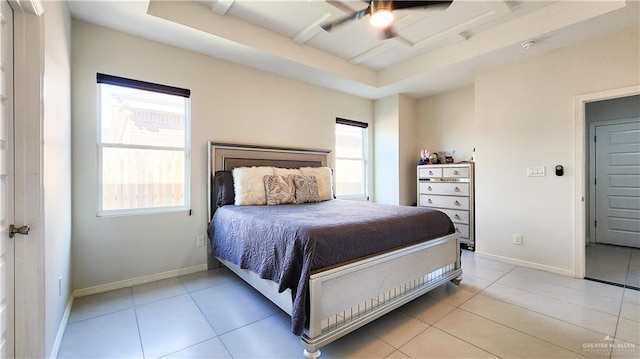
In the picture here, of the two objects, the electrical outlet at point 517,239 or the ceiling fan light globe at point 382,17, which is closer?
the ceiling fan light globe at point 382,17

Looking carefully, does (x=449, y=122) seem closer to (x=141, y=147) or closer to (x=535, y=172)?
(x=535, y=172)

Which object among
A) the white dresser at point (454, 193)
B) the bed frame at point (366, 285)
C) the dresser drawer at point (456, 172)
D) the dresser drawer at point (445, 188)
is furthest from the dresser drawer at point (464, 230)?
the bed frame at point (366, 285)

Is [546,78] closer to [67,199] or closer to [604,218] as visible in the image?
[604,218]

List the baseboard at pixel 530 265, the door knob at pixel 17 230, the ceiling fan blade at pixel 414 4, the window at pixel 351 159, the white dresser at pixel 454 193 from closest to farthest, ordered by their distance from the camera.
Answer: the door knob at pixel 17 230, the ceiling fan blade at pixel 414 4, the baseboard at pixel 530 265, the white dresser at pixel 454 193, the window at pixel 351 159

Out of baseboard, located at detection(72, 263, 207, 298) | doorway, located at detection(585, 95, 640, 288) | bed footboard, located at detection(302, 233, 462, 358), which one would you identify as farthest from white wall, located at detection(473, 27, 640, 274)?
baseboard, located at detection(72, 263, 207, 298)

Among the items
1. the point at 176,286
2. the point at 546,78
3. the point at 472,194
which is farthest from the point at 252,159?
the point at 546,78

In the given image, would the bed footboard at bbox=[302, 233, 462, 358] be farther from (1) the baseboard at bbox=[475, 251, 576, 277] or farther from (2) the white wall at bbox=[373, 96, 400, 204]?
(2) the white wall at bbox=[373, 96, 400, 204]

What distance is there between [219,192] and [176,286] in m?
1.06

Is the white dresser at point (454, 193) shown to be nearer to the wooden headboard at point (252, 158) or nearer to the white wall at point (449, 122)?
the white wall at point (449, 122)

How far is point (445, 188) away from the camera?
4.23 meters

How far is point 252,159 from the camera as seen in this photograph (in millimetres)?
3566

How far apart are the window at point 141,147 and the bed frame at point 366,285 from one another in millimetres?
1216

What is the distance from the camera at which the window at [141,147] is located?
2.71 metres

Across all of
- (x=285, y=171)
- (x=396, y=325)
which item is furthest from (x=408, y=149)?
(x=396, y=325)
